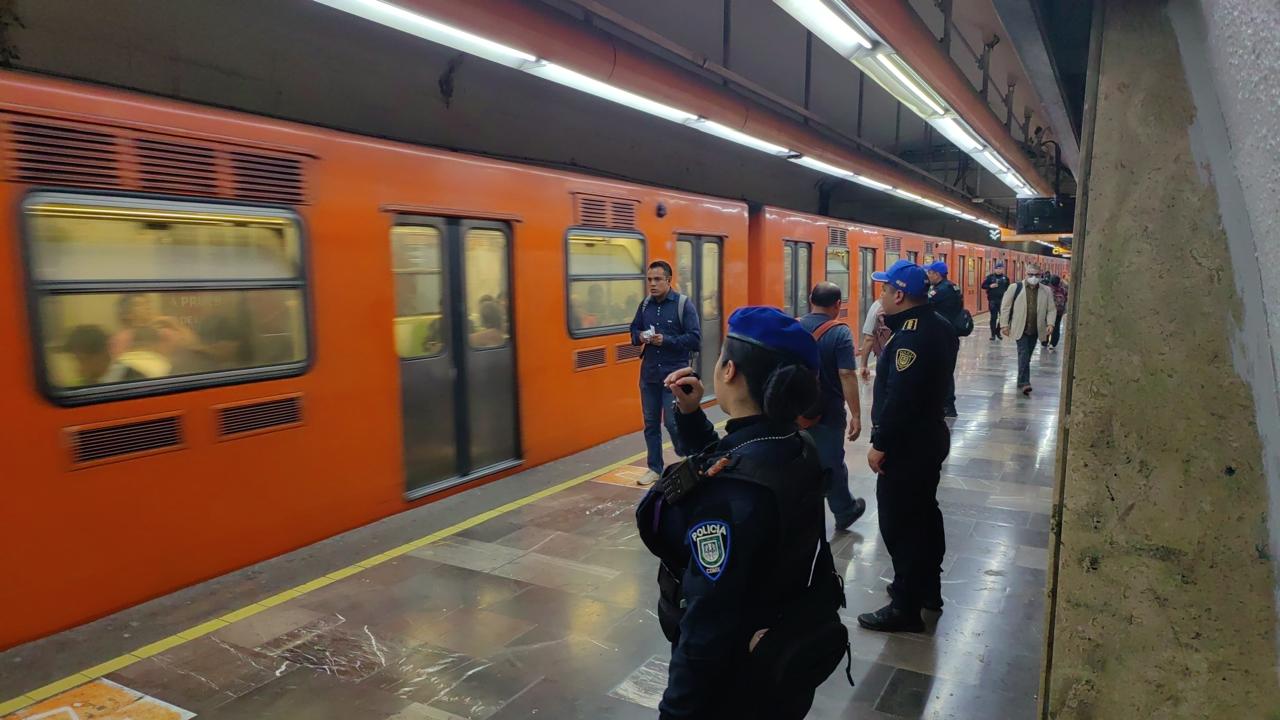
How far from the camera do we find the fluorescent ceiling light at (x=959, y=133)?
6.95m

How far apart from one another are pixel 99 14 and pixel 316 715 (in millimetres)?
4748

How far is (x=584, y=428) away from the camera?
6.91 metres

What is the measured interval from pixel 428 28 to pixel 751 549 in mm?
3500

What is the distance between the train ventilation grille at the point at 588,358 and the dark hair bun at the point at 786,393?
5085 mm

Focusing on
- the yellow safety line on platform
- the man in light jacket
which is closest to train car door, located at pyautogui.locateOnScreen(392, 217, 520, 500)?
the yellow safety line on platform

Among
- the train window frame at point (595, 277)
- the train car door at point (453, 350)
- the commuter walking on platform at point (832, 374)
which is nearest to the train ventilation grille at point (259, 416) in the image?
the train car door at point (453, 350)

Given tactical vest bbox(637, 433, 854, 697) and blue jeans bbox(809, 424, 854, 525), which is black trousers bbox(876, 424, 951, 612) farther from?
tactical vest bbox(637, 433, 854, 697)

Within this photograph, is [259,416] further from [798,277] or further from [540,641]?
[798,277]

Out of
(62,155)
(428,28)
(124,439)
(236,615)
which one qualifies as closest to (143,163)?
(62,155)

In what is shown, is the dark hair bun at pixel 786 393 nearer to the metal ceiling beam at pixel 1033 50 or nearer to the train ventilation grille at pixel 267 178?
the metal ceiling beam at pixel 1033 50

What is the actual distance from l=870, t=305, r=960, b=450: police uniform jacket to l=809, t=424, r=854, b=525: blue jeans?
1.00 metres

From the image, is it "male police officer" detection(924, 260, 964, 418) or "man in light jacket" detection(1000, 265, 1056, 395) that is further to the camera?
"man in light jacket" detection(1000, 265, 1056, 395)

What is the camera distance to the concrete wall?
1771 millimetres

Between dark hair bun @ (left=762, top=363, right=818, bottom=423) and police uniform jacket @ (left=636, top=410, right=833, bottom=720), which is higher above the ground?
dark hair bun @ (left=762, top=363, right=818, bottom=423)
